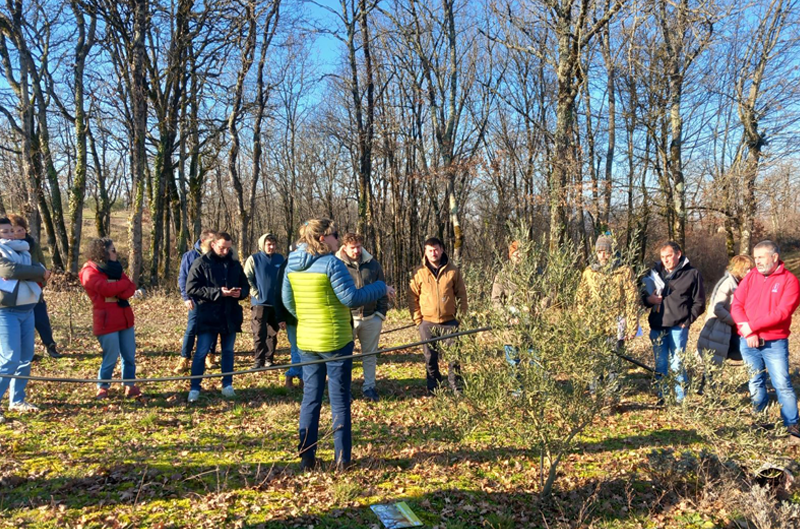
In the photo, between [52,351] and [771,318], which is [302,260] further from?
[52,351]

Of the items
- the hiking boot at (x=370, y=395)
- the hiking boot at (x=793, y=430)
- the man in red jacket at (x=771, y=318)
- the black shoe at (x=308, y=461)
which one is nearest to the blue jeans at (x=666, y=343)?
the man in red jacket at (x=771, y=318)

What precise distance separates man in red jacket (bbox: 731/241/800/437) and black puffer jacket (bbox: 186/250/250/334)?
5.24m

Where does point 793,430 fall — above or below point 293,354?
below

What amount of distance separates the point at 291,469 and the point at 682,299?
445cm

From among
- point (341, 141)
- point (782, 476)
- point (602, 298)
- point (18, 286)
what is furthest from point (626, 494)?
point (341, 141)

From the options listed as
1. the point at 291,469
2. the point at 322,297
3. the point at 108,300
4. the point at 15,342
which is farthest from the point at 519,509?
the point at 15,342

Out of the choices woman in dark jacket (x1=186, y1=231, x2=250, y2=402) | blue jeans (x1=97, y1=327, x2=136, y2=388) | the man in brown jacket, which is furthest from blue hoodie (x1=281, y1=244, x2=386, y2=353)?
blue jeans (x1=97, y1=327, x2=136, y2=388)

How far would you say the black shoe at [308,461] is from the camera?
13.4ft

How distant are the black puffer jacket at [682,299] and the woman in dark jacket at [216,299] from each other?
464 cm

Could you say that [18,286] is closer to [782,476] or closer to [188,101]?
[782,476]

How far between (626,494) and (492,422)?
141 cm

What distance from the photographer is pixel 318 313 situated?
3.86 metres

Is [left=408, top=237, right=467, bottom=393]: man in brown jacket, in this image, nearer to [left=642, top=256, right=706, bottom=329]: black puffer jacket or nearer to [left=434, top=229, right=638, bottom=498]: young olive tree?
[left=434, top=229, right=638, bottom=498]: young olive tree

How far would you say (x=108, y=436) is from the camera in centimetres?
469
